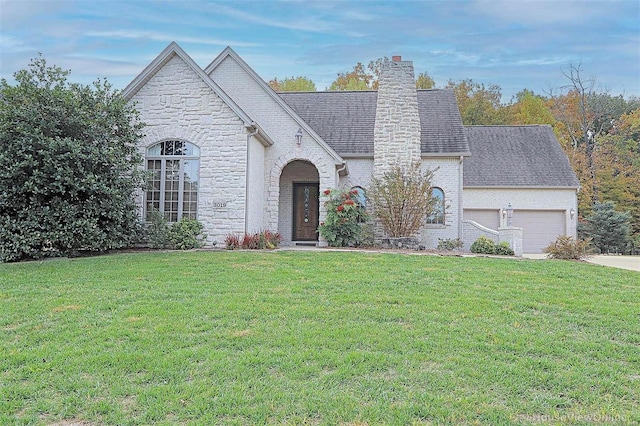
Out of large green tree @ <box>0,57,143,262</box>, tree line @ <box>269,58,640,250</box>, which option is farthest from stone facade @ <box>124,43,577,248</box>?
tree line @ <box>269,58,640,250</box>

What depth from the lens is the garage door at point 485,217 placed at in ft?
70.8

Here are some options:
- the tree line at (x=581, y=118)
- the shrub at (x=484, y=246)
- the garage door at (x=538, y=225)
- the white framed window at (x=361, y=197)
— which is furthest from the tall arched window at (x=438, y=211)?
the tree line at (x=581, y=118)

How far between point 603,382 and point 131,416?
377cm

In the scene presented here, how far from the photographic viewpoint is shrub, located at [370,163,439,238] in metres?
15.7

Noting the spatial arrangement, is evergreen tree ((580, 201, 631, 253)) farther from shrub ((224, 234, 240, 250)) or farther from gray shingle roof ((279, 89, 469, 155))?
shrub ((224, 234, 240, 250))

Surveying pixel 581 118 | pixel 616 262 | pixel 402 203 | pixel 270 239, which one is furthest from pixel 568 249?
pixel 581 118

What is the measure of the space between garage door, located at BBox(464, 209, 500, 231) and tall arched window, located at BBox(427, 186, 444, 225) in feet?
14.0

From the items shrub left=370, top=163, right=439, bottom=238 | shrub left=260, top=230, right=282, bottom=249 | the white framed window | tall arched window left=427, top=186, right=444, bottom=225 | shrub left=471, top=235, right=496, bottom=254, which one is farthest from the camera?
the white framed window

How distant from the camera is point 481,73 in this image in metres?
36.7

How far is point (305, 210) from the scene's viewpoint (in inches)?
710

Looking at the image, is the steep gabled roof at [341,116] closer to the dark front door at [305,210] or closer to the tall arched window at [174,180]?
the dark front door at [305,210]

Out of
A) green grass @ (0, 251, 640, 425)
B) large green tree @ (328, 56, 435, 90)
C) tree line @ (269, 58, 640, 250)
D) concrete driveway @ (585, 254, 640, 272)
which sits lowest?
green grass @ (0, 251, 640, 425)

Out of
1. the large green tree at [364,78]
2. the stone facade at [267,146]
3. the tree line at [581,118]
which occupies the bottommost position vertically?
the stone facade at [267,146]

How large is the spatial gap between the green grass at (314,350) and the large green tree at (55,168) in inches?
115
